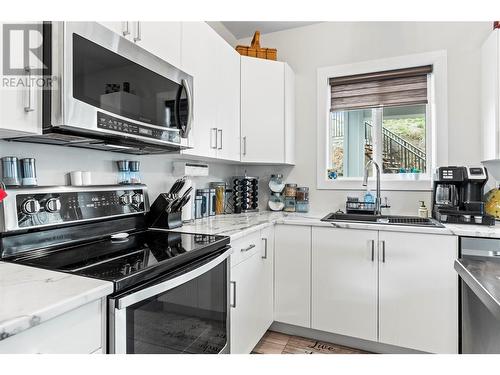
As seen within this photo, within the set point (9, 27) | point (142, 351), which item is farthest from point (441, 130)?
point (9, 27)

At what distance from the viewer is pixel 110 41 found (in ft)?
3.99

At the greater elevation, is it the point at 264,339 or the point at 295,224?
the point at 295,224

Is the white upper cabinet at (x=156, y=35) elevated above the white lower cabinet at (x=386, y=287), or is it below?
above

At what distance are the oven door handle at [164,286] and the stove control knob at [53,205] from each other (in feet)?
1.96

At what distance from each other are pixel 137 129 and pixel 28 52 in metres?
0.44

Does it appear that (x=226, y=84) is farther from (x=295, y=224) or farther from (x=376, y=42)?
(x=376, y=42)

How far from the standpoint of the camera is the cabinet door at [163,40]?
142cm

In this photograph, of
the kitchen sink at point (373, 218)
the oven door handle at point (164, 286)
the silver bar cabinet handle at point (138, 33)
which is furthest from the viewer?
the kitchen sink at point (373, 218)

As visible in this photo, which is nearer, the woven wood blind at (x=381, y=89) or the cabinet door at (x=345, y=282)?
the cabinet door at (x=345, y=282)

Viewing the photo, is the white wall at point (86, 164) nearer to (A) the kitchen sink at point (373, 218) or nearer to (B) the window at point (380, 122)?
(A) the kitchen sink at point (373, 218)

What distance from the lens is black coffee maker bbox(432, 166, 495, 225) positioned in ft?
6.40

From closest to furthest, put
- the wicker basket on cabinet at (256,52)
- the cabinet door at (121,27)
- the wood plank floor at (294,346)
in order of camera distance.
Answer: the cabinet door at (121,27) → the wood plank floor at (294,346) → the wicker basket on cabinet at (256,52)

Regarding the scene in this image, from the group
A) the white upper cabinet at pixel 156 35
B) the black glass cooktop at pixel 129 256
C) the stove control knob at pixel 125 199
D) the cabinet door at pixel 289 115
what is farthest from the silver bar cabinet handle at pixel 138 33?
the cabinet door at pixel 289 115

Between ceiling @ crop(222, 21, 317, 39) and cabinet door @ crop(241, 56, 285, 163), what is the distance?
498 mm
